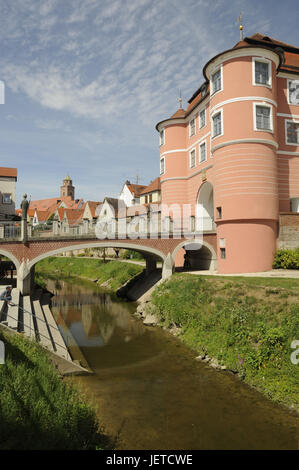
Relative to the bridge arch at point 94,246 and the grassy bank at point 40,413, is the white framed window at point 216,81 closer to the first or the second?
the bridge arch at point 94,246

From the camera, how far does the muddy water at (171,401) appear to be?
27.5ft

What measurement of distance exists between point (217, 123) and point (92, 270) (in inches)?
1116

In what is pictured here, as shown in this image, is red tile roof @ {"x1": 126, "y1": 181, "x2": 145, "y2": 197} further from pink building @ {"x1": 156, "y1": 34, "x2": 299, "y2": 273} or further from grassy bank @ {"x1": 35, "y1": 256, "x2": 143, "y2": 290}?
pink building @ {"x1": 156, "y1": 34, "x2": 299, "y2": 273}

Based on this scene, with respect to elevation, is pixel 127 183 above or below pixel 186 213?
above

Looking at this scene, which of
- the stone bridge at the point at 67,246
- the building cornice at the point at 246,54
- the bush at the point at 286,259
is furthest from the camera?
the stone bridge at the point at 67,246

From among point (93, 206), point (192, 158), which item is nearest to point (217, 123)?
point (192, 158)

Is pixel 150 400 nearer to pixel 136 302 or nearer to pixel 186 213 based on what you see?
pixel 136 302

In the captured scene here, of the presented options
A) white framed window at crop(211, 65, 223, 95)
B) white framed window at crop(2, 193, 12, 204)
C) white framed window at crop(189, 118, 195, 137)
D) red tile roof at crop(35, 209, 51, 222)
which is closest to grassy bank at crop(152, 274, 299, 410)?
white framed window at crop(211, 65, 223, 95)

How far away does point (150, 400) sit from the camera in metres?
10.5

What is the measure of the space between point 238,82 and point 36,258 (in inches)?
753

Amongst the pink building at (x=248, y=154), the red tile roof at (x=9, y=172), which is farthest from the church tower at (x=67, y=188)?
the pink building at (x=248, y=154)

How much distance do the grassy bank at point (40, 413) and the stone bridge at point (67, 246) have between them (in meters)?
12.9

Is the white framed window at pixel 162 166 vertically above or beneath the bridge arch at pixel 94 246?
above
